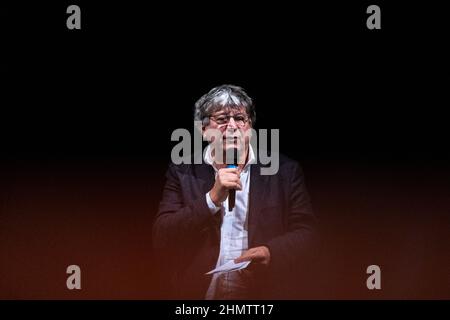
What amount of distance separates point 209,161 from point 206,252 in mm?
330

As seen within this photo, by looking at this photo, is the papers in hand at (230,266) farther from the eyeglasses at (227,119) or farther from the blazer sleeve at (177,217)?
the eyeglasses at (227,119)

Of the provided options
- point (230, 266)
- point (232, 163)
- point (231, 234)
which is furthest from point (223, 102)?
point (230, 266)

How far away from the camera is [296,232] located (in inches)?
83.1

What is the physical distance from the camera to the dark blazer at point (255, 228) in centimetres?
208

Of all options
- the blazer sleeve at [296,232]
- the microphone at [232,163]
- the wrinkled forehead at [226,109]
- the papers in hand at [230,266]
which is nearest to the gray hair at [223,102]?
the wrinkled forehead at [226,109]

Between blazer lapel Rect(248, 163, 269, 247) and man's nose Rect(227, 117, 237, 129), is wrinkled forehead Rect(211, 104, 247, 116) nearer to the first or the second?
man's nose Rect(227, 117, 237, 129)

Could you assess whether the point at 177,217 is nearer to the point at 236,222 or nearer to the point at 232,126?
the point at 236,222

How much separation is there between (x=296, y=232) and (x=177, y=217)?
16.9 inches

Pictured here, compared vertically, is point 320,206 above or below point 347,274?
above

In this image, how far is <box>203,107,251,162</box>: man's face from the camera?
6.95 ft

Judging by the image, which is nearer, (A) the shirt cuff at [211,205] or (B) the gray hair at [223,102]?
(A) the shirt cuff at [211,205]
